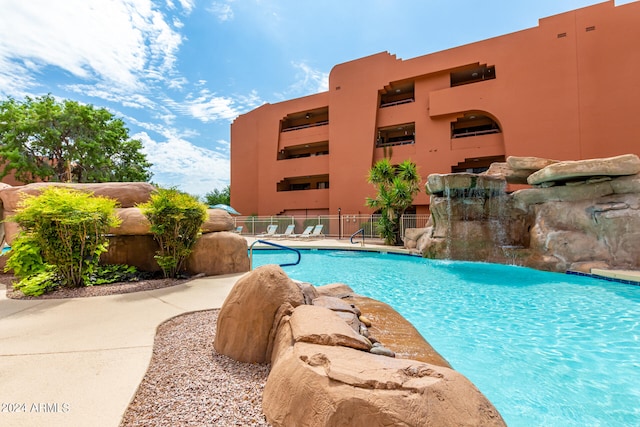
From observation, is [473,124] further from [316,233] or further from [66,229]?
[66,229]

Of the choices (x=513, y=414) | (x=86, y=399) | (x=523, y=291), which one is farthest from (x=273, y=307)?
(x=523, y=291)

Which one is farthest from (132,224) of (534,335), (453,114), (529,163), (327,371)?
(453,114)

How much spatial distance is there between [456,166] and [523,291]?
1338 centimetres

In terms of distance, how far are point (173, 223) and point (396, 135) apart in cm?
2010

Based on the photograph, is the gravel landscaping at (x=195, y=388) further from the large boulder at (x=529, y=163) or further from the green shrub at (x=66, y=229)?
the large boulder at (x=529, y=163)

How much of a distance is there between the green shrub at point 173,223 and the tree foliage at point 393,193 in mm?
10468

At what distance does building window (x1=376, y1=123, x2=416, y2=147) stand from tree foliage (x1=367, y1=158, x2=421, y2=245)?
6434 millimetres

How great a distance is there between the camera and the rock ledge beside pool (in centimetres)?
133

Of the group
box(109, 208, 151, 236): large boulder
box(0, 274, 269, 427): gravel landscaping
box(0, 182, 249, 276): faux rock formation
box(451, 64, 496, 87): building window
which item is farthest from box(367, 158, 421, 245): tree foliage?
box(0, 274, 269, 427): gravel landscaping

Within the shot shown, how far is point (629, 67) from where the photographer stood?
45.7ft

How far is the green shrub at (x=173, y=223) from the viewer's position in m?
5.01

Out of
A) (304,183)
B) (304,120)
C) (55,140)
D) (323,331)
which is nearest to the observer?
(323,331)

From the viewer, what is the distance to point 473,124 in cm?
1941

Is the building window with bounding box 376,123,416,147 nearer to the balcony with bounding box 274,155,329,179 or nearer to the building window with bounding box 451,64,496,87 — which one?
the building window with bounding box 451,64,496,87
